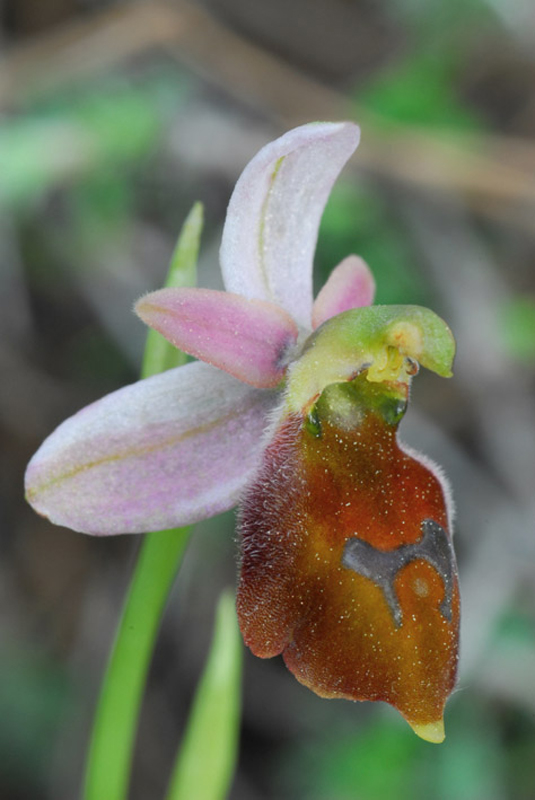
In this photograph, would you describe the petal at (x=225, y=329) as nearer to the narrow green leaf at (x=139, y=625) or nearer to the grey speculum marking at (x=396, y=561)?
the narrow green leaf at (x=139, y=625)

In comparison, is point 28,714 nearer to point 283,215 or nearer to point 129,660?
point 129,660

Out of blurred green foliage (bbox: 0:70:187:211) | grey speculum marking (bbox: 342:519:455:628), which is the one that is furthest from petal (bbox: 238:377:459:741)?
blurred green foliage (bbox: 0:70:187:211)

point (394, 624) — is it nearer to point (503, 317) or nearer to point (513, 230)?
point (503, 317)

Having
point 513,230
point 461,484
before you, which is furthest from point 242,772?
point 513,230

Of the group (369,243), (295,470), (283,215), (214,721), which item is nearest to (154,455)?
(295,470)

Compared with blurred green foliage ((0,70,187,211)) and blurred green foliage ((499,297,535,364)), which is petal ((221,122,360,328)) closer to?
blurred green foliage ((0,70,187,211))
